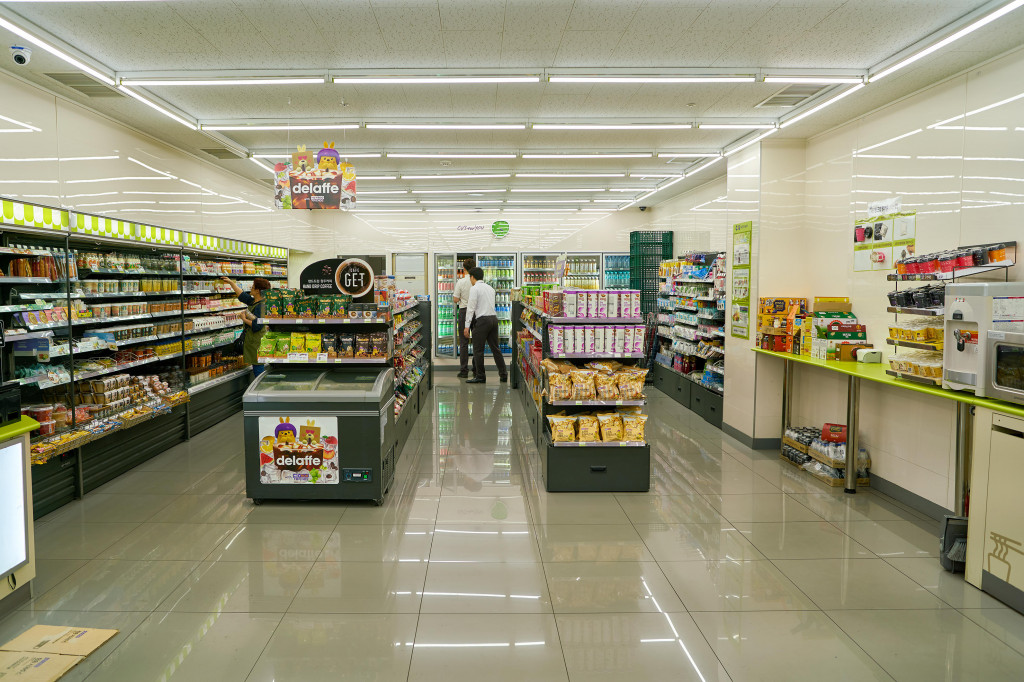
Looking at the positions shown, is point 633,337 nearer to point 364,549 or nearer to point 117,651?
point 364,549

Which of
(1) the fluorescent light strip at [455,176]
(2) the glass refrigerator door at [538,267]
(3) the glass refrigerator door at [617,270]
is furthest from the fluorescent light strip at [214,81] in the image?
(3) the glass refrigerator door at [617,270]

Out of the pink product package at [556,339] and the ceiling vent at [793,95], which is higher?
the ceiling vent at [793,95]

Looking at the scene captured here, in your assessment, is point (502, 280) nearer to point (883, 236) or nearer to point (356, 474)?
point (883, 236)

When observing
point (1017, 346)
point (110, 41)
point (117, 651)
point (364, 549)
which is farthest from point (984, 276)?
point (110, 41)

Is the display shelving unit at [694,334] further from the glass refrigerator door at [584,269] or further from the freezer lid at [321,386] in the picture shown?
the freezer lid at [321,386]

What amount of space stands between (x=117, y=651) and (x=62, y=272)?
141 inches

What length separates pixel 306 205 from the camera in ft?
20.9

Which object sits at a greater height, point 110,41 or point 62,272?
point 110,41

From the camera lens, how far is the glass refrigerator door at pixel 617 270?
12992 mm

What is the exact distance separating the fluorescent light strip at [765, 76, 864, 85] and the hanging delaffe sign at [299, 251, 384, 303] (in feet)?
12.7

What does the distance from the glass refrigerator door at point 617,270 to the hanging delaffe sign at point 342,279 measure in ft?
27.2

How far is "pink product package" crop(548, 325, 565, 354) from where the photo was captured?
5.60m

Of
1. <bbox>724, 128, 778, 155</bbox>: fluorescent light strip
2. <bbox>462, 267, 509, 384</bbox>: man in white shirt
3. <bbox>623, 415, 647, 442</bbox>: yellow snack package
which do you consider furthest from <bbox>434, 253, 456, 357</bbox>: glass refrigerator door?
<bbox>623, 415, 647, 442</bbox>: yellow snack package

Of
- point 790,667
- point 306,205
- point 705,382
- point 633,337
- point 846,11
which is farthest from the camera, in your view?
point 705,382
